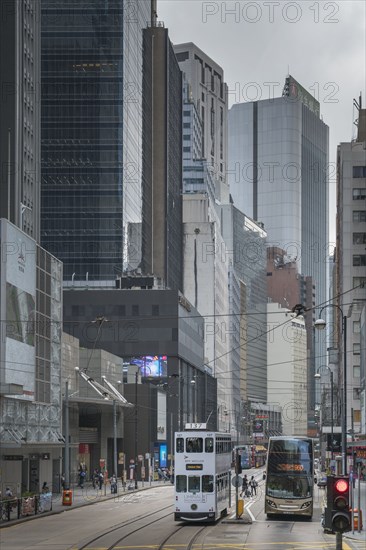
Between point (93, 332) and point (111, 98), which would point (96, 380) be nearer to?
point (93, 332)

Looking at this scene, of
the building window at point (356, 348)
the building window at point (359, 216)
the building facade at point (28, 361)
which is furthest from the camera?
the building window at point (359, 216)

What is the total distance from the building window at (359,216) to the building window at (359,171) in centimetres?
498

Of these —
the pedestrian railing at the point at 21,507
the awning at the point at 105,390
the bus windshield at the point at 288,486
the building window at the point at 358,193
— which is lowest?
the pedestrian railing at the point at 21,507

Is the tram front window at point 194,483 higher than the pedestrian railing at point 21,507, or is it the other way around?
the tram front window at point 194,483

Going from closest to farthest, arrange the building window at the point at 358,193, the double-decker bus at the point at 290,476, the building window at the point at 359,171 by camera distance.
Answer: the double-decker bus at the point at 290,476 < the building window at the point at 358,193 < the building window at the point at 359,171

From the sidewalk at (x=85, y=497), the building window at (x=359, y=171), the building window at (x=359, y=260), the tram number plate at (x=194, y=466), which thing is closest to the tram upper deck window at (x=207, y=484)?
the tram number plate at (x=194, y=466)

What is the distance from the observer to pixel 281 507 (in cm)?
5516

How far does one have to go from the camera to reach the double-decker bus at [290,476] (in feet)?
179

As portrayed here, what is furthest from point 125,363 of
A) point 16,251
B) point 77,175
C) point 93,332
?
point 16,251

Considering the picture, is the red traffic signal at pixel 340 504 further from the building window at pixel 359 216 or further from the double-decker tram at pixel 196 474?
the building window at pixel 359 216

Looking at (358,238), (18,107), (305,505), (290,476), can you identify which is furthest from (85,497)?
(358,238)

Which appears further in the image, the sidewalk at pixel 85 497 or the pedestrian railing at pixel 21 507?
the sidewalk at pixel 85 497

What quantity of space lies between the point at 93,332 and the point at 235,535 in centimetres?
10757

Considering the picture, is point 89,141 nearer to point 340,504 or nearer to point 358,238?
point 358,238
